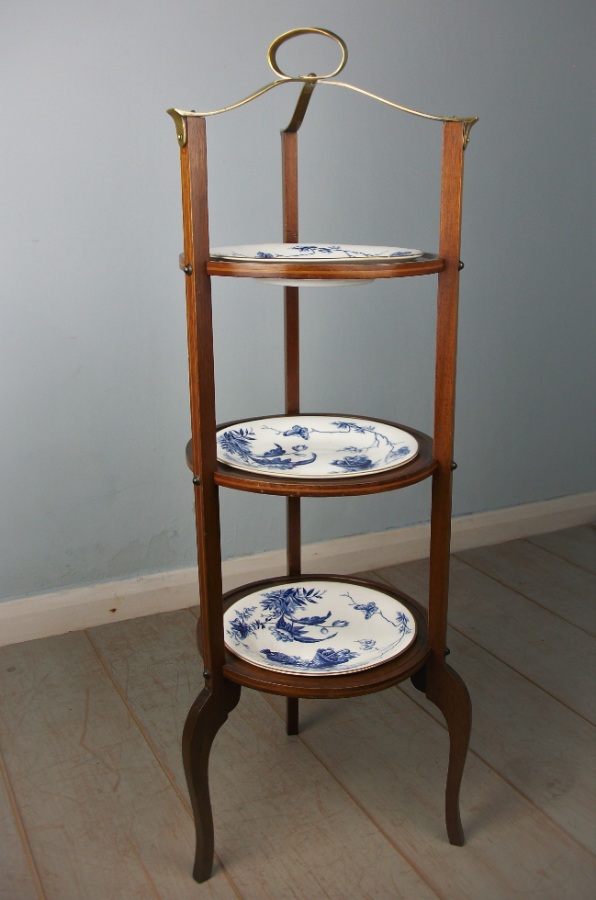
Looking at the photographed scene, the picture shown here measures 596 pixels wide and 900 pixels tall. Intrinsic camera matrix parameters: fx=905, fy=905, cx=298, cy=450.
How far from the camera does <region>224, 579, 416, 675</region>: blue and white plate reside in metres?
1.46

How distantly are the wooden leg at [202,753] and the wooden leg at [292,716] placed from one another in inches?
14.1

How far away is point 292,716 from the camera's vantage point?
1.83 meters

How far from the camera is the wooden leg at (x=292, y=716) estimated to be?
182 cm

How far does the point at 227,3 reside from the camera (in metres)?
2.04

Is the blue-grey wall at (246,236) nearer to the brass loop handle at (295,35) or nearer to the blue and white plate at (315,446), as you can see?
the blue and white plate at (315,446)

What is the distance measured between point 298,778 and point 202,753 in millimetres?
352

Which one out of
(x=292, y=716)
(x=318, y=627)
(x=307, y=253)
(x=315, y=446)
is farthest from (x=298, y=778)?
(x=307, y=253)

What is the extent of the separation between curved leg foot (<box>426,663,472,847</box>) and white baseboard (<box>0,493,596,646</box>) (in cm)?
91

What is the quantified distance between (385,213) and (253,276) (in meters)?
1.18

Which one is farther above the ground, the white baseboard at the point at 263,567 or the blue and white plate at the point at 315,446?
the blue and white plate at the point at 315,446

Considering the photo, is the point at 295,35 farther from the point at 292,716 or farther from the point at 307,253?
the point at 292,716

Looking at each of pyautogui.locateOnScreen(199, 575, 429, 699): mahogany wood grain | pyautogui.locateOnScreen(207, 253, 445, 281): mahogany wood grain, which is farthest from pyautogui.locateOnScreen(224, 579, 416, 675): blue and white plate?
pyautogui.locateOnScreen(207, 253, 445, 281): mahogany wood grain

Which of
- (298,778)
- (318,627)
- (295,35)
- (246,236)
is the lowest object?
(298,778)

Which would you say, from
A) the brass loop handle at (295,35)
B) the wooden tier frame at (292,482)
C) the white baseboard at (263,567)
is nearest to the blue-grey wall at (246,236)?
the white baseboard at (263,567)
